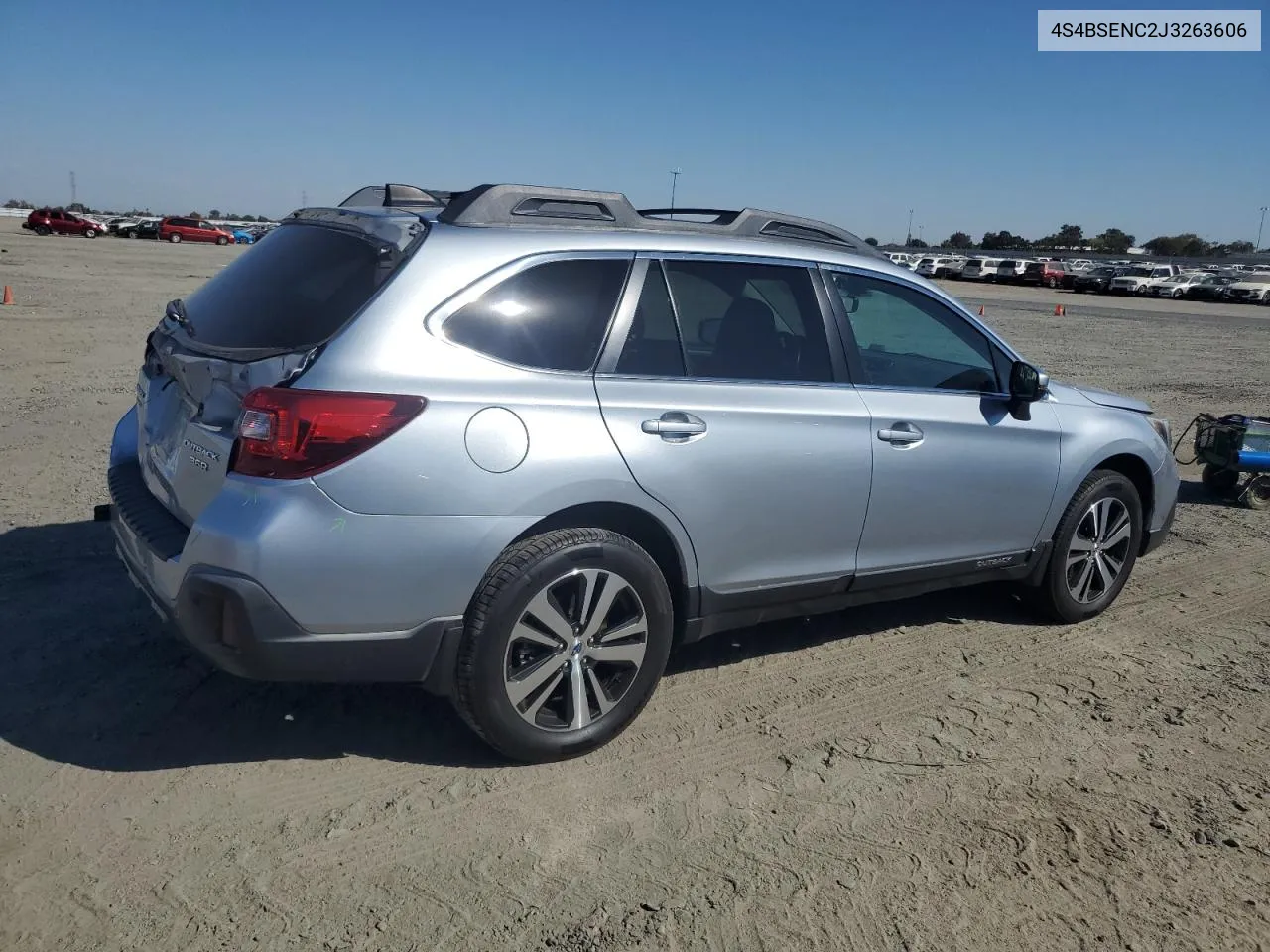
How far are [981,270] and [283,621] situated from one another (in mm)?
63569

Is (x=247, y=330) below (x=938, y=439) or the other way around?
the other way around

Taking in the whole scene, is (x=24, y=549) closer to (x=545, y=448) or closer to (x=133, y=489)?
(x=133, y=489)

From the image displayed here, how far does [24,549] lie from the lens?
18.3ft

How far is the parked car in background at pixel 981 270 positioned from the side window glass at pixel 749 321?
61.4 m

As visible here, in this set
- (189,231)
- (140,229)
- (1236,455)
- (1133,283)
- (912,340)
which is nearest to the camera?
(912,340)

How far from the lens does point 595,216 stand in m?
4.13

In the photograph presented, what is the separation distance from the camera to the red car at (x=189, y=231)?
5931 centimetres

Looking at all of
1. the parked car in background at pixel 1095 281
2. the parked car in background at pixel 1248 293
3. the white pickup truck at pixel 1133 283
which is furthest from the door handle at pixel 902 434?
the parked car in background at pixel 1095 281

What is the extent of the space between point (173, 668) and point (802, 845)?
2497mm

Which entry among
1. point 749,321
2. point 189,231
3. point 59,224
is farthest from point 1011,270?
point 749,321

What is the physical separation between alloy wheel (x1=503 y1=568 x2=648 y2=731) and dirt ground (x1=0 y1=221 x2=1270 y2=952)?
0.70 feet

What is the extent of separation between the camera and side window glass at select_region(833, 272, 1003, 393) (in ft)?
15.3

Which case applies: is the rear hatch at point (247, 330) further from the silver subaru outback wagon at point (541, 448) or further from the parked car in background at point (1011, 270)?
the parked car in background at point (1011, 270)

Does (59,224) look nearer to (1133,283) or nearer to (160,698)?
(1133,283)
